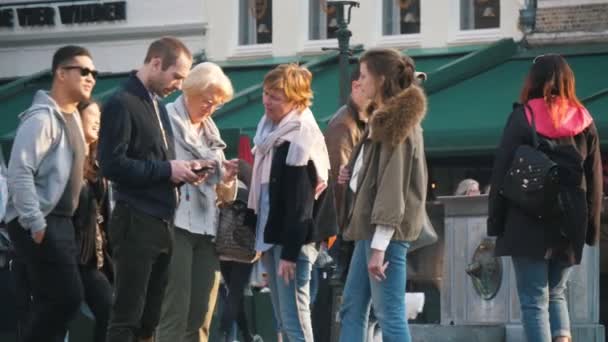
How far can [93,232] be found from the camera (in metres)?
12.3

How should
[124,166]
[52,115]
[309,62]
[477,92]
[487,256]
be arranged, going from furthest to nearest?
[309,62] → [477,92] → [487,256] → [52,115] → [124,166]

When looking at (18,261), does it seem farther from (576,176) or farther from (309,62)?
(309,62)

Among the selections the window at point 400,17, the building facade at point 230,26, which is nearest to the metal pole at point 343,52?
the building facade at point 230,26

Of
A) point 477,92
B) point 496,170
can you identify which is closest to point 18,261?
point 496,170

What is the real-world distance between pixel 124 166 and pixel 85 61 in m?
1.26

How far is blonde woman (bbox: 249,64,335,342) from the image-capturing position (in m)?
11.7

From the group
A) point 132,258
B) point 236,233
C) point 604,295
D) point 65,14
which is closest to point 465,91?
point 604,295

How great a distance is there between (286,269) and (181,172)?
101 centimetres

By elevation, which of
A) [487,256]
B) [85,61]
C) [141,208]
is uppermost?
[85,61]

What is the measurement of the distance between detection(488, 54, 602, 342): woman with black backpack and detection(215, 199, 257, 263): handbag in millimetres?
1459

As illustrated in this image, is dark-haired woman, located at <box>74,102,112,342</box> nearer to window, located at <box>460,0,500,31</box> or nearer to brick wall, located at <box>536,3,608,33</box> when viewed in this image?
brick wall, located at <box>536,3,608,33</box>

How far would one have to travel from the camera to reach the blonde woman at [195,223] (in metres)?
11.5

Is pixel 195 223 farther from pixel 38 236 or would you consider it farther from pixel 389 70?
pixel 389 70

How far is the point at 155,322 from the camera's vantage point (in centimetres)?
1134
